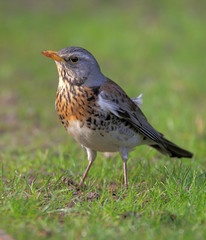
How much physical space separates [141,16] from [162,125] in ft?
35.2

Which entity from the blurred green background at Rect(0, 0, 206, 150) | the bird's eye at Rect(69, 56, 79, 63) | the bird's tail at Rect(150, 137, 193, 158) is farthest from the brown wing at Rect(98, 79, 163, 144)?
the blurred green background at Rect(0, 0, 206, 150)

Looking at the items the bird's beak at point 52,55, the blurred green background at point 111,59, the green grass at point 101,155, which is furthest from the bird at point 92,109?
the blurred green background at point 111,59

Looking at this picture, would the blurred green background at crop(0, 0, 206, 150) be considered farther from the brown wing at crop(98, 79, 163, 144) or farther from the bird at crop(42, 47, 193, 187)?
the bird at crop(42, 47, 193, 187)

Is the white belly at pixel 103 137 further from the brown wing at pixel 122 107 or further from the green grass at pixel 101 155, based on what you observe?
the green grass at pixel 101 155

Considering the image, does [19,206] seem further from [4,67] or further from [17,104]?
[4,67]

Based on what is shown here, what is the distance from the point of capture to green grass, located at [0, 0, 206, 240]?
12.6 feet

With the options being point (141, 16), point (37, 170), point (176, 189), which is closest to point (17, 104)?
point (37, 170)

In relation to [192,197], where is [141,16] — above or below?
above

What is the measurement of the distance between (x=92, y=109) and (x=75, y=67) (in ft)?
2.09

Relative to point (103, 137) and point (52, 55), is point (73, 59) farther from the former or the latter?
point (103, 137)

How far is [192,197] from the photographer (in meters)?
4.31

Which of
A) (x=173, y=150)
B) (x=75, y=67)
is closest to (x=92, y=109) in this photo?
(x=75, y=67)

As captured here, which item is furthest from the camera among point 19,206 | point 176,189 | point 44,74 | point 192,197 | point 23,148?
point 44,74

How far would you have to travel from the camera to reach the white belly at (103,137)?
4.77 m
